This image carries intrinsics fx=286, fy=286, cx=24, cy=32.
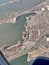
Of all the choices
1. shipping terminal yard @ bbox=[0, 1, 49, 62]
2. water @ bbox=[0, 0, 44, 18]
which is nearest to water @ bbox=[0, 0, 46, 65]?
water @ bbox=[0, 0, 44, 18]

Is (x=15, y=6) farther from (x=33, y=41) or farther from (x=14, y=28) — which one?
(x=33, y=41)

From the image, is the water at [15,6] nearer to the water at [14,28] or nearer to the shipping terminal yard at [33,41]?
the water at [14,28]

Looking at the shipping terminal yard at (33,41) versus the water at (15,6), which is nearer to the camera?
the shipping terminal yard at (33,41)

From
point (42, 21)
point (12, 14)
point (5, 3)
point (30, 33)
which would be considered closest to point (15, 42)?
point (30, 33)

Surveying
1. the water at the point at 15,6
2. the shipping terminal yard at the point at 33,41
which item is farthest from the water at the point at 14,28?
the shipping terminal yard at the point at 33,41

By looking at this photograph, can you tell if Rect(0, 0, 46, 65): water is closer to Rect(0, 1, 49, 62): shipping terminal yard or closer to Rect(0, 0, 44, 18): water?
Rect(0, 0, 44, 18): water

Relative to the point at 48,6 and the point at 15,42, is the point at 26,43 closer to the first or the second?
the point at 15,42

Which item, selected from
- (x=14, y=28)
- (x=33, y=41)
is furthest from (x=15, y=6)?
(x=33, y=41)

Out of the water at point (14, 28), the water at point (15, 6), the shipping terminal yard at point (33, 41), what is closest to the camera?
the water at point (14, 28)
